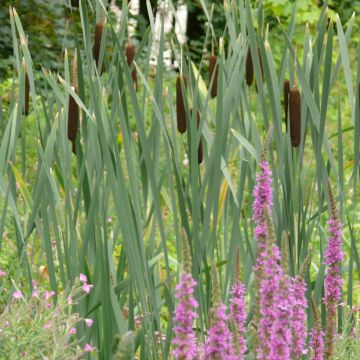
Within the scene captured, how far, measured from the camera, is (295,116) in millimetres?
2037

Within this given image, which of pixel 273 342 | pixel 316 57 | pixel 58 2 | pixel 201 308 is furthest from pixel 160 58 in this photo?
pixel 58 2

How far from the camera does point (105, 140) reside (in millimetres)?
1905

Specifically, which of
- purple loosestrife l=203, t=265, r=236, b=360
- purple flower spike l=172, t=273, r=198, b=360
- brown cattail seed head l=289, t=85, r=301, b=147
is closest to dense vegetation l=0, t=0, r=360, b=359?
brown cattail seed head l=289, t=85, r=301, b=147

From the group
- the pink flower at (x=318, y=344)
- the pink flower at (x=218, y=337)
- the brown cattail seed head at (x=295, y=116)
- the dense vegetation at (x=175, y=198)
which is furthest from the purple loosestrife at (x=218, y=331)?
the brown cattail seed head at (x=295, y=116)

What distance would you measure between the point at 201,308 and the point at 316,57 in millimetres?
629

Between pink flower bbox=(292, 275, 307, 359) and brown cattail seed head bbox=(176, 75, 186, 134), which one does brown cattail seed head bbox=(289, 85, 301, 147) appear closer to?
brown cattail seed head bbox=(176, 75, 186, 134)

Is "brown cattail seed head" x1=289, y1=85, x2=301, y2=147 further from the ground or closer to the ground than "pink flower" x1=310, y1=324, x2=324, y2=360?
further from the ground

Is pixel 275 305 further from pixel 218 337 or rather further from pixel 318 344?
pixel 318 344

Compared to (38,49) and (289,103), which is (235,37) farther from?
(38,49)

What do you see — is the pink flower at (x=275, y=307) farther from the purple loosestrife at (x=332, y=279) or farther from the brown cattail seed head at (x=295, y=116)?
the brown cattail seed head at (x=295, y=116)

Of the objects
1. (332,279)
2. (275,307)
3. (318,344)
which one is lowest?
(318,344)

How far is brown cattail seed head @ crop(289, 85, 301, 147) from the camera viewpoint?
2.04 m

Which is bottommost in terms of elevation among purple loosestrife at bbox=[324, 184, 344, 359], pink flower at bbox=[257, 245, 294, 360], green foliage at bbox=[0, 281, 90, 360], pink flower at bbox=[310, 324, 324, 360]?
pink flower at bbox=[310, 324, 324, 360]

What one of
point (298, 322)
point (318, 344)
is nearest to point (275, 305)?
point (298, 322)
